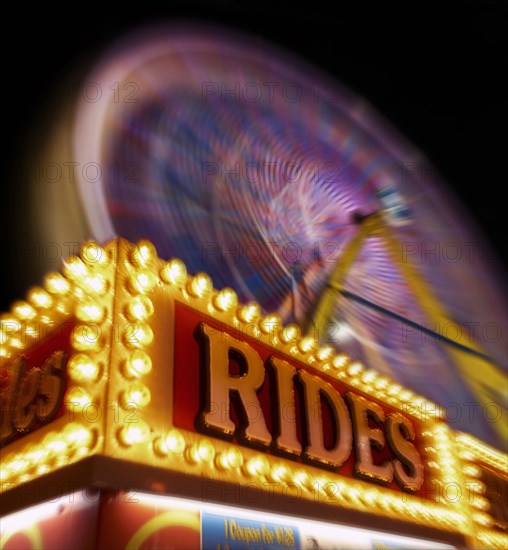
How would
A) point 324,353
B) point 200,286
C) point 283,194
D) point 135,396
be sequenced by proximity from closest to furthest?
point 135,396 < point 200,286 < point 324,353 < point 283,194

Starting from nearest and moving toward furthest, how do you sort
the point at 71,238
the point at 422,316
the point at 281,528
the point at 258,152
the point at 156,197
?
the point at 281,528
the point at 71,238
the point at 156,197
the point at 258,152
the point at 422,316

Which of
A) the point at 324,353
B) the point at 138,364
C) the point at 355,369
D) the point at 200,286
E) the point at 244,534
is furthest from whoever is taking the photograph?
the point at 355,369

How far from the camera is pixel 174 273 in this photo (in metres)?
4.50

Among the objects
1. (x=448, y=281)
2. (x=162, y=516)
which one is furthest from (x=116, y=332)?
(x=448, y=281)

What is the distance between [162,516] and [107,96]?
497 cm

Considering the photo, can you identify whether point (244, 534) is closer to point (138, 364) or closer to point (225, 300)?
point (138, 364)

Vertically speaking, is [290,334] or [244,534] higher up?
[290,334]

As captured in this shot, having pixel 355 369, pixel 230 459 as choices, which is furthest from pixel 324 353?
pixel 230 459

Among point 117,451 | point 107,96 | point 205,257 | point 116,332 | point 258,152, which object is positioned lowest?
point 117,451

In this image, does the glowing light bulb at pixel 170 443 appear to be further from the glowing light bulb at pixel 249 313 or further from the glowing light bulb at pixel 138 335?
the glowing light bulb at pixel 249 313

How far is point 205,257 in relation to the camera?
25.1 ft

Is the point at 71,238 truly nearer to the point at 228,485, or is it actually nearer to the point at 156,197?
the point at 156,197

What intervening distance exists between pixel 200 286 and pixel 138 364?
1135mm

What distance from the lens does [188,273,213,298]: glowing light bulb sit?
15.3 ft
